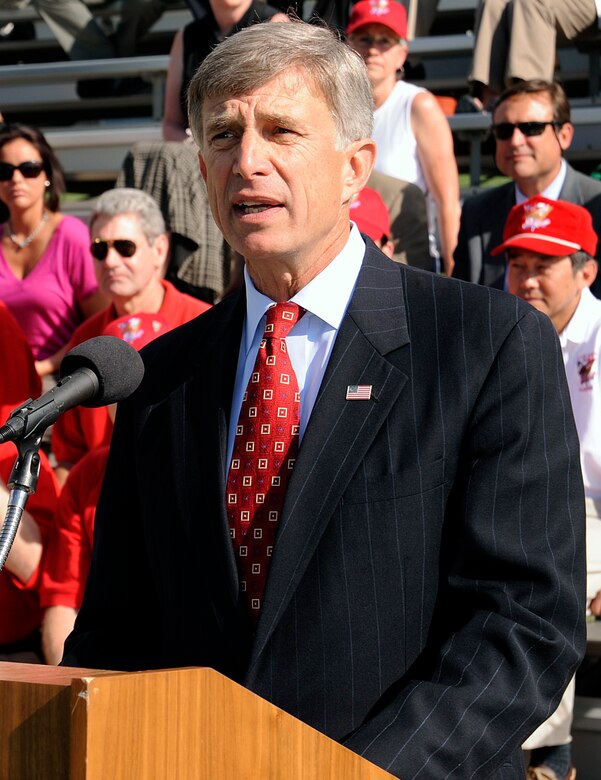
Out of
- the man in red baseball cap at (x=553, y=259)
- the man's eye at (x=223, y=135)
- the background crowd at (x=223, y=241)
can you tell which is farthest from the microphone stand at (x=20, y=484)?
the man in red baseball cap at (x=553, y=259)

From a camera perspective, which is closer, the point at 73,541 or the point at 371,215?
the point at 73,541

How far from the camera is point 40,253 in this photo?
619 centimetres

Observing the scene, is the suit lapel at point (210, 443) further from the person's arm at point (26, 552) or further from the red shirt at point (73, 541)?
the person's arm at point (26, 552)

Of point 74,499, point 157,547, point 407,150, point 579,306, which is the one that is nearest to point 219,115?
point 157,547

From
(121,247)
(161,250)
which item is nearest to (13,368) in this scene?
(121,247)

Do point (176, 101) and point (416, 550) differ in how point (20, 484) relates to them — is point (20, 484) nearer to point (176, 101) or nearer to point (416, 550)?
point (416, 550)

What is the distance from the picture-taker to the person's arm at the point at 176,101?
6.55 m

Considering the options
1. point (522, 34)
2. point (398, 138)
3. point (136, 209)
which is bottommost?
point (136, 209)

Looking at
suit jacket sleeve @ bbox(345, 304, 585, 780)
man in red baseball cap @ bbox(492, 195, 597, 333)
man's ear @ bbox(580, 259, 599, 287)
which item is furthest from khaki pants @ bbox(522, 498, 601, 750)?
suit jacket sleeve @ bbox(345, 304, 585, 780)

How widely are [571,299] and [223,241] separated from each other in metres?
1.96

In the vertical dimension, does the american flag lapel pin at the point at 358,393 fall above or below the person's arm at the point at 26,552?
above

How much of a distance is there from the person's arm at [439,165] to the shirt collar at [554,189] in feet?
1.38

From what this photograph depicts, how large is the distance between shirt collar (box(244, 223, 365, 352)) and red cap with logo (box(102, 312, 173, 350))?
2220 mm

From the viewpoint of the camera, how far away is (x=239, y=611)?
1.94m
